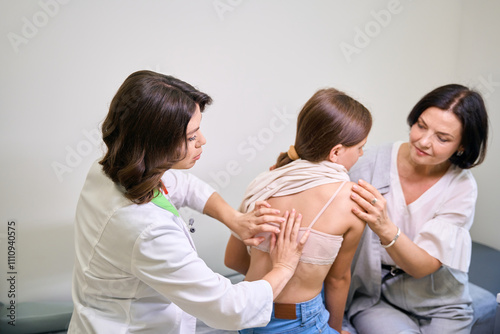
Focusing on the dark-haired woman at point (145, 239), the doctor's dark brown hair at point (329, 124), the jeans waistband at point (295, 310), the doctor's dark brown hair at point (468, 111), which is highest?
the doctor's dark brown hair at point (468, 111)

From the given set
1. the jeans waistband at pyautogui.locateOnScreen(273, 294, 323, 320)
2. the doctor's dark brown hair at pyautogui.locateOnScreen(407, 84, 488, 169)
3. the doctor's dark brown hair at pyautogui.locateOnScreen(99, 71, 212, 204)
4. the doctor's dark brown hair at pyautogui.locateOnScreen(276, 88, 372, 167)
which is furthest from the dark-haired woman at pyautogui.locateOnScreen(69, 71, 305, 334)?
the doctor's dark brown hair at pyautogui.locateOnScreen(407, 84, 488, 169)

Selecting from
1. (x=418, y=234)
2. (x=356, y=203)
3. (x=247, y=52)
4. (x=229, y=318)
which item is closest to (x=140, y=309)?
(x=229, y=318)

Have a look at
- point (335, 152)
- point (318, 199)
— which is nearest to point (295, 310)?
point (318, 199)

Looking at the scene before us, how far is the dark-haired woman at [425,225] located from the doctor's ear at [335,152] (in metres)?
0.28

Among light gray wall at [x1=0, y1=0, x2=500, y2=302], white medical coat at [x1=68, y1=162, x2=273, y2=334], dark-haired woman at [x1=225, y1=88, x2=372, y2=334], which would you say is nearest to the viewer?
white medical coat at [x1=68, y1=162, x2=273, y2=334]

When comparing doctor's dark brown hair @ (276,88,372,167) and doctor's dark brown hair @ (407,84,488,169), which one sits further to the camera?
doctor's dark brown hair @ (407,84,488,169)

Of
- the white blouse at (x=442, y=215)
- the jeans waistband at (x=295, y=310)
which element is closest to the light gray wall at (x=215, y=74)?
the white blouse at (x=442, y=215)

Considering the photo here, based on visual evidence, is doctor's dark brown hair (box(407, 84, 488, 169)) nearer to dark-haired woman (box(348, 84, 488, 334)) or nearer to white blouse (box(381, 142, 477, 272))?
dark-haired woman (box(348, 84, 488, 334))

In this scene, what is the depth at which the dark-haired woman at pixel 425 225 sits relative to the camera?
62.5 inches

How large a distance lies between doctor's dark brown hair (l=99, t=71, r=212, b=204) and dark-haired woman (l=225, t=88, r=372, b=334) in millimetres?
464

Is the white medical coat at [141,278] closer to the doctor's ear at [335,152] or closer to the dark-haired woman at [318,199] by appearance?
the dark-haired woman at [318,199]

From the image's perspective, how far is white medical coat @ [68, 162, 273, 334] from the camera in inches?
39.8

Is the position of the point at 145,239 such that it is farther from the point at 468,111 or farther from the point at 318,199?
the point at 468,111

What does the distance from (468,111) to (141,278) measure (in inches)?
53.6
